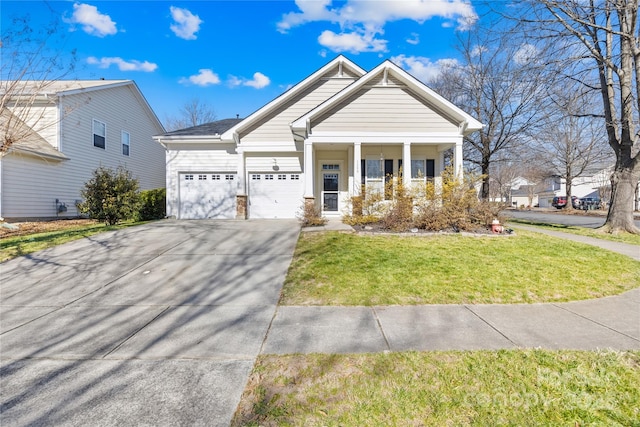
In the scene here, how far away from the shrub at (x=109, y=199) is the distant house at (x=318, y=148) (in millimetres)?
2222

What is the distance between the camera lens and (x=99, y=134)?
16.1 m

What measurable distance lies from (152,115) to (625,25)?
25285 millimetres

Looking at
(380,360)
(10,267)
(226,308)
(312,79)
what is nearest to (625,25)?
(312,79)

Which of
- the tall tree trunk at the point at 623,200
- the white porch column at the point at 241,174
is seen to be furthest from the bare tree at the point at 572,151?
the white porch column at the point at 241,174

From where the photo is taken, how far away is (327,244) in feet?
24.6

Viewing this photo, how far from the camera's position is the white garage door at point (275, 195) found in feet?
44.4

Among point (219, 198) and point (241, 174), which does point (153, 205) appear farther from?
point (241, 174)

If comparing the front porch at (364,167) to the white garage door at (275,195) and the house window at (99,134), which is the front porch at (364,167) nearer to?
the white garage door at (275,195)

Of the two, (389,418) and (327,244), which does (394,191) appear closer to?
(327,244)

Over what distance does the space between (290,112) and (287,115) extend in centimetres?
20

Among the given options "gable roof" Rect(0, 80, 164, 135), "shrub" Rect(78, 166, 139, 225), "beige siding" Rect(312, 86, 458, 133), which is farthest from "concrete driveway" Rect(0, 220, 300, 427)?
"gable roof" Rect(0, 80, 164, 135)

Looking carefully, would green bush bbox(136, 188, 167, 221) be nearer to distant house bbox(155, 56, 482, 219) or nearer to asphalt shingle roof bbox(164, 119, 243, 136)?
distant house bbox(155, 56, 482, 219)

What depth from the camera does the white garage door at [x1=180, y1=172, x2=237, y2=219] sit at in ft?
45.4

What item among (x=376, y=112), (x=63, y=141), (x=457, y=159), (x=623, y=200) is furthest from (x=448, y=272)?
(x=63, y=141)
